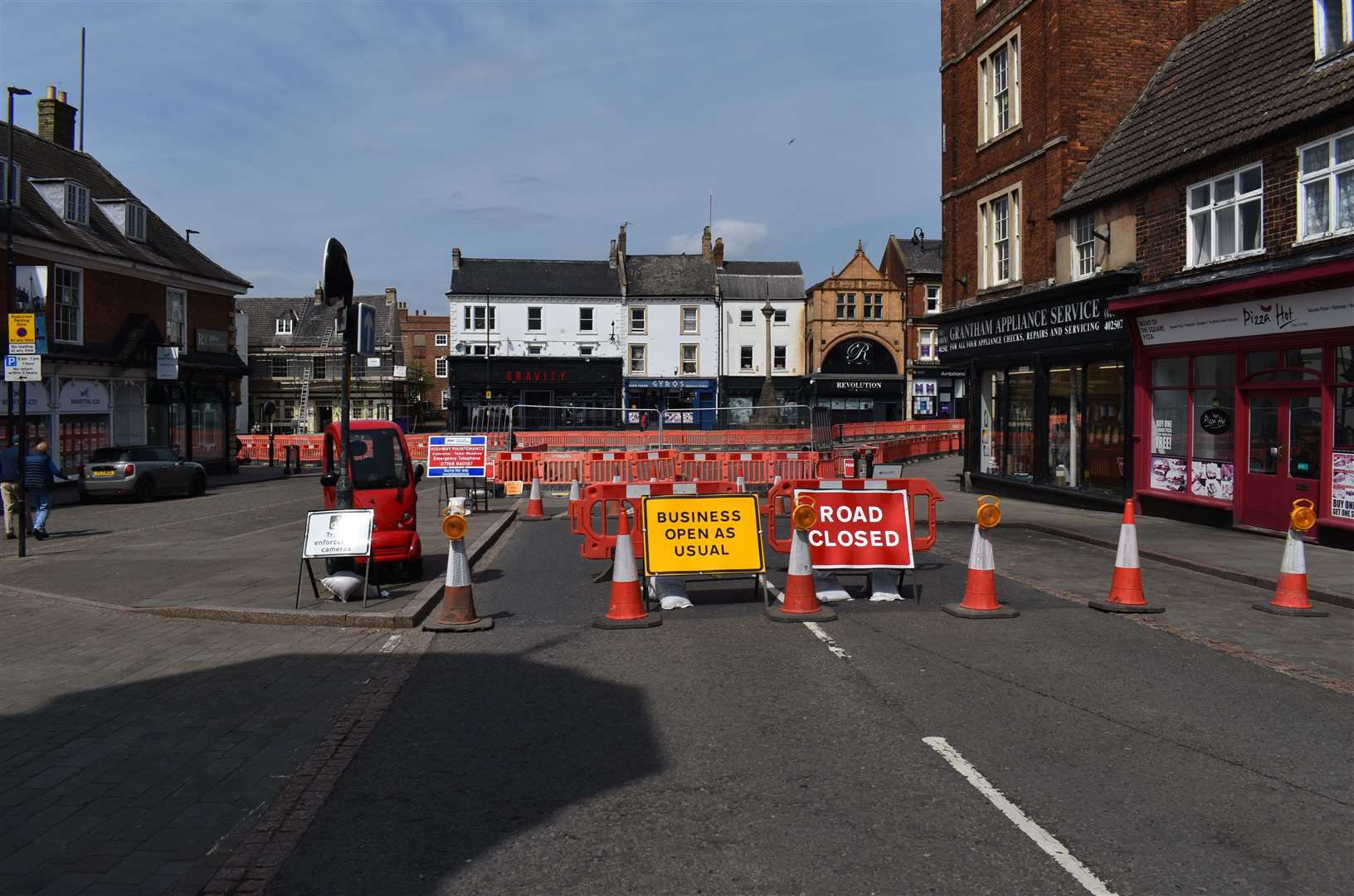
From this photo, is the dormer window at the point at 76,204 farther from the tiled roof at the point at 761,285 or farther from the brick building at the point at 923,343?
the brick building at the point at 923,343

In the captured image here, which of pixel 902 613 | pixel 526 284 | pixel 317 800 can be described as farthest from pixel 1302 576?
pixel 526 284

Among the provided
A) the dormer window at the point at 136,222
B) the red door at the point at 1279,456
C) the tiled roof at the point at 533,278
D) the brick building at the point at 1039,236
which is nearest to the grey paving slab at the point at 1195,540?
the red door at the point at 1279,456

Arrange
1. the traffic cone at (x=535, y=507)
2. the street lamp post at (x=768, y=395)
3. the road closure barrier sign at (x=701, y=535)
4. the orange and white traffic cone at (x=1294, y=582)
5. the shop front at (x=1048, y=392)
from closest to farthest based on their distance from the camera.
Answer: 1. the orange and white traffic cone at (x=1294, y=582)
2. the road closure barrier sign at (x=701, y=535)
3. the shop front at (x=1048, y=392)
4. the traffic cone at (x=535, y=507)
5. the street lamp post at (x=768, y=395)

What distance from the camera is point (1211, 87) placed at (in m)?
18.9

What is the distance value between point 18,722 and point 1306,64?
729 inches

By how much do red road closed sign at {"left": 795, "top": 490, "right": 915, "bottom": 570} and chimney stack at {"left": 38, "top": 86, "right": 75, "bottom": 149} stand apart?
34461 mm

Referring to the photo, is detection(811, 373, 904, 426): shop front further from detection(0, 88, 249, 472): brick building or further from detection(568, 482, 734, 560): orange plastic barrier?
detection(568, 482, 734, 560): orange plastic barrier

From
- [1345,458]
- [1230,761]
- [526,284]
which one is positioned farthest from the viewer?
[526,284]

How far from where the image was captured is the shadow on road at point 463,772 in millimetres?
4543

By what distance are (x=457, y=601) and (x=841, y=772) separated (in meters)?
5.08

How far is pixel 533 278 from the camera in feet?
213

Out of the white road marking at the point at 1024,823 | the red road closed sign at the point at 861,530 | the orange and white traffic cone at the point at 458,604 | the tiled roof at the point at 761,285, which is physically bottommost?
the white road marking at the point at 1024,823

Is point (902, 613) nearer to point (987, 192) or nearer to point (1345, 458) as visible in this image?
point (1345, 458)

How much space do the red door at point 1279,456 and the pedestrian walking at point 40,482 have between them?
19.8 m
